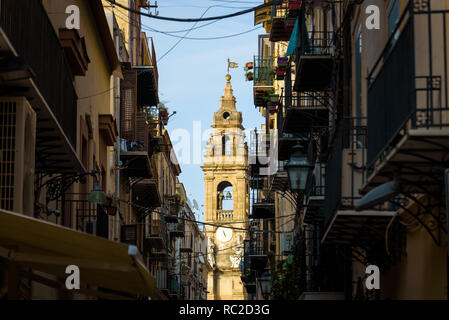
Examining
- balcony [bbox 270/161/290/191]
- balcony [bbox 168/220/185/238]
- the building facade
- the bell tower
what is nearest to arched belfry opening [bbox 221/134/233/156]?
the bell tower

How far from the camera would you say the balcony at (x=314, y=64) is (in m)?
20.0

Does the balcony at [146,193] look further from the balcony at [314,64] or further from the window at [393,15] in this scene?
the window at [393,15]

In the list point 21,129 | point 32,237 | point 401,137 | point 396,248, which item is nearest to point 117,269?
point 32,237

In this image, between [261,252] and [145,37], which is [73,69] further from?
[261,252]

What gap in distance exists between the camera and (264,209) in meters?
44.8

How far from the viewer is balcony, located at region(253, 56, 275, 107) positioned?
3751cm

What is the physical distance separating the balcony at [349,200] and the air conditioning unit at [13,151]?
13.4ft

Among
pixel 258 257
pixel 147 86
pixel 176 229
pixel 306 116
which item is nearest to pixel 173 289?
pixel 258 257

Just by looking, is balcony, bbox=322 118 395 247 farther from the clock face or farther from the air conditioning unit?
A: the clock face

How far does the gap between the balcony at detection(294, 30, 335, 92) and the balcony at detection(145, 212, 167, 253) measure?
18262 millimetres

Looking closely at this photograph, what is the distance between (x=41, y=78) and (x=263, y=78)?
25073 millimetres

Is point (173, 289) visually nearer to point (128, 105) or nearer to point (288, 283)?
point (128, 105)

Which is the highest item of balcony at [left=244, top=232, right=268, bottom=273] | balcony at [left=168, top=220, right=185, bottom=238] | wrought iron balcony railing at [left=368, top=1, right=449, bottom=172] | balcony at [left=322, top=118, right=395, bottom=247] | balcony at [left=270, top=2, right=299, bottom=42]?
balcony at [left=270, top=2, right=299, bottom=42]

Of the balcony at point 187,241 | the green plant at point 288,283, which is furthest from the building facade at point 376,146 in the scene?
the balcony at point 187,241
